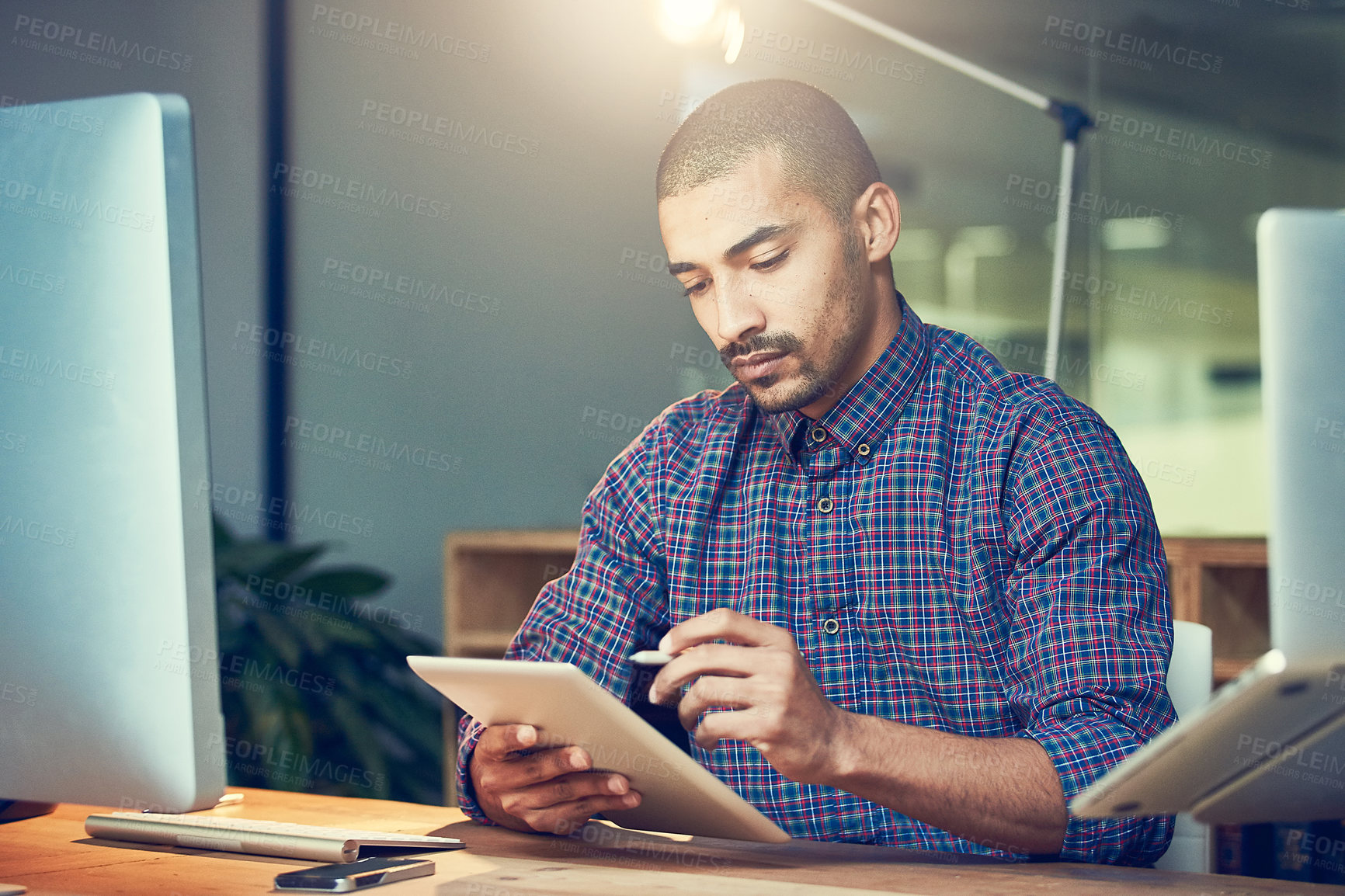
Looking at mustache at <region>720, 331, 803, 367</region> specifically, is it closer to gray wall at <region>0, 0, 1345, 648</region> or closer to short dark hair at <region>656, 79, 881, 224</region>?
short dark hair at <region>656, 79, 881, 224</region>

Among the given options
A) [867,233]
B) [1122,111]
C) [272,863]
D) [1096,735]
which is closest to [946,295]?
[1122,111]

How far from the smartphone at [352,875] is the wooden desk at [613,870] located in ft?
0.04

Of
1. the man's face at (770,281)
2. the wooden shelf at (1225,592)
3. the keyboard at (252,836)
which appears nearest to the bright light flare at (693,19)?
the man's face at (770,281)

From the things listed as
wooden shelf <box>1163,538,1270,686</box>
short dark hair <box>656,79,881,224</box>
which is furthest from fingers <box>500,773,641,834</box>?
wooden shelf <box>1163,538,1270,686</box>

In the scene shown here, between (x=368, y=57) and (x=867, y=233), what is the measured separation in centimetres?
234

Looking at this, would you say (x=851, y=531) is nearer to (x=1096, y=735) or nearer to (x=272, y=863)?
(x=1096, y=735)

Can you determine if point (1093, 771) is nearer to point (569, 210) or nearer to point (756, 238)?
point (756, 238)

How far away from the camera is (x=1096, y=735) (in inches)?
41.1

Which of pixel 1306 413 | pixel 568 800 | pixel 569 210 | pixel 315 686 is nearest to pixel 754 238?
pixel 568 800

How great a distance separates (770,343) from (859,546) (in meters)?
0.24

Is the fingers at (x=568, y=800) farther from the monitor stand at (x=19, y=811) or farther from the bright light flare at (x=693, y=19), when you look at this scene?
the bright light flare at (x=693, y=19)

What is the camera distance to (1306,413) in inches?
24.9

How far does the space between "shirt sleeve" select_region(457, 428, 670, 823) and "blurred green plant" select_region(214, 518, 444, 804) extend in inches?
52.5

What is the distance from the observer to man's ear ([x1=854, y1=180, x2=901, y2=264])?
1445mm
